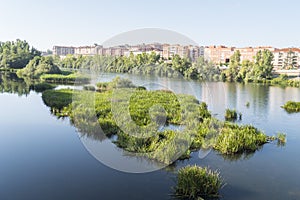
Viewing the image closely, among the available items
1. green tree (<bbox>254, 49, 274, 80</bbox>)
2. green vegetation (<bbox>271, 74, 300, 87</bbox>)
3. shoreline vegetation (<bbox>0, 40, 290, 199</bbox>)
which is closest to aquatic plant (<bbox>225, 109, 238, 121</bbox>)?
shoreline vegetation (<bbox>0, 40, 290, 199</bbox>)

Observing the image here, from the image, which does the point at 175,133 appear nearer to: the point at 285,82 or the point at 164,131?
the point at 164,131

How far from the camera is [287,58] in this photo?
7800 cm

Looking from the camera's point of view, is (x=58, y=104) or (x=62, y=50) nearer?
(x=58, y=104)

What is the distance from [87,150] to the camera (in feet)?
37.5

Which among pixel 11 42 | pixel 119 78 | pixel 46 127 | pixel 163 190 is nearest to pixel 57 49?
pixel 11 42

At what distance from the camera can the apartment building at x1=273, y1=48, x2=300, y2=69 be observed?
75250mm

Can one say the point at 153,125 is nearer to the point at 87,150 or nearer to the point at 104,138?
the point at 104,138

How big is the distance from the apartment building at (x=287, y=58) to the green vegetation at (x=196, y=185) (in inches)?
2987

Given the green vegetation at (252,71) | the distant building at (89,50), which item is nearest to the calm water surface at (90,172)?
the distant building at (89,50)

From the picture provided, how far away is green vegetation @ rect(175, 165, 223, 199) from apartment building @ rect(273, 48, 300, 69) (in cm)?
7587

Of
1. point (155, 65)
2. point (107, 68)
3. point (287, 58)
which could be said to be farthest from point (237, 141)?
point (287, 58)

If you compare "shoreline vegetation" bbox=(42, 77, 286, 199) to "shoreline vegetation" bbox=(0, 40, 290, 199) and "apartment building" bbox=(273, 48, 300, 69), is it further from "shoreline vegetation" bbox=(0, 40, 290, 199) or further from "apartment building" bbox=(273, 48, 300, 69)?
"apartment building" bbox=(273, 48, 300, 69)

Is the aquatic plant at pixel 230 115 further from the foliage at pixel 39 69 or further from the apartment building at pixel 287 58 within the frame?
the apartment building at pixel 287 58

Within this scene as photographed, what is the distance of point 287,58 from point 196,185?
8110cm
